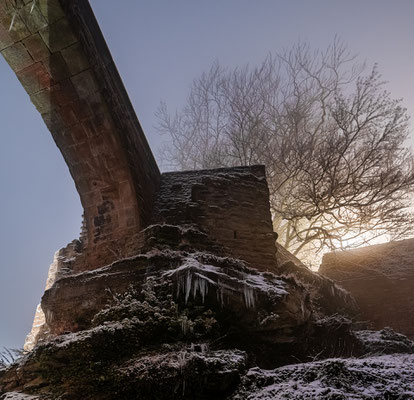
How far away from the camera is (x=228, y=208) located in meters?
5.70

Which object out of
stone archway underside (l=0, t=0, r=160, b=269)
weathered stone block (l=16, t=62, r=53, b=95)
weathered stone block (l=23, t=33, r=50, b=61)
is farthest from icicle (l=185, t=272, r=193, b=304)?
weathered stone block (l=23, t=33, r=50, b=61)

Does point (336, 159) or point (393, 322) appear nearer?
point (393, 322)

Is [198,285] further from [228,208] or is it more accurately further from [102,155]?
[102,155]

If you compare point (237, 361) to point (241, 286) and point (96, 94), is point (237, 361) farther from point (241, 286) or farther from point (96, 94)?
point (96, 94)

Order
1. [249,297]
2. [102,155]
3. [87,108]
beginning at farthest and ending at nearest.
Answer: [102,155] < [87,108] < [249,297]

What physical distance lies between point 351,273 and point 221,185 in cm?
530

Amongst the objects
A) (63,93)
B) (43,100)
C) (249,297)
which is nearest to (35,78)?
(43,100)

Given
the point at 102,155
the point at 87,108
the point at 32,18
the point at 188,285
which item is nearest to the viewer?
the point at 188,285

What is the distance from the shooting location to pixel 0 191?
15512cm

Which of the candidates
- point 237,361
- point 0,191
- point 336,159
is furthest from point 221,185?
point 0,191

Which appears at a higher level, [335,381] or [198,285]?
[198,285]

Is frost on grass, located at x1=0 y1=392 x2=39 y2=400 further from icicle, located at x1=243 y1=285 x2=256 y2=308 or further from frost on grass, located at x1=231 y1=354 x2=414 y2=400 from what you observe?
icicle, located at x1=243 y1=285 x2=256 y2=308

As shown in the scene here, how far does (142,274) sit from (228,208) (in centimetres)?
217

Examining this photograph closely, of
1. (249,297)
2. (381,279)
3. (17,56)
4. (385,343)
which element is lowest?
(385,343)
